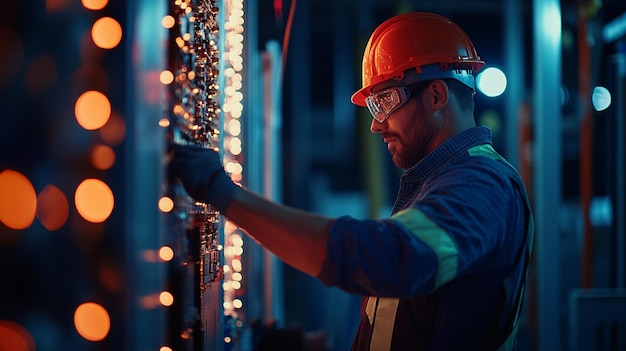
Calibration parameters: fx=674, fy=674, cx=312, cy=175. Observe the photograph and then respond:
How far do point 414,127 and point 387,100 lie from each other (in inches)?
5.1

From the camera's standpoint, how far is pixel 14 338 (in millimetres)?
1231

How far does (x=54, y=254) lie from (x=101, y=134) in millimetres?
238

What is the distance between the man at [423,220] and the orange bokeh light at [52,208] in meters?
0.36

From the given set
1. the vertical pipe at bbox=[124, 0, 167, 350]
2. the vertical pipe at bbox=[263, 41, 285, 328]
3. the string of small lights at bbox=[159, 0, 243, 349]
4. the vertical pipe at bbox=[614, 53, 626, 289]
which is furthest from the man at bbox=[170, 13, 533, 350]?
the vertical pipe at bbox=[614, 53, 626, 289]

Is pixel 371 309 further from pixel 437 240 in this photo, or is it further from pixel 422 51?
pixel 422 51

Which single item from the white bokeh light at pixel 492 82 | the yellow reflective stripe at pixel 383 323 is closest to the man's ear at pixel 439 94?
the yellow reflective stripe at pixel 383 323

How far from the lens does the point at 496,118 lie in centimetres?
1140

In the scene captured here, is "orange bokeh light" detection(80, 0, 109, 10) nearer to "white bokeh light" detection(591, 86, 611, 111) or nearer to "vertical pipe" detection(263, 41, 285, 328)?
"vertical pipe" detection(263, 41, 285, 328)

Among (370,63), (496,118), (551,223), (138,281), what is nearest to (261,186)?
(551,223)

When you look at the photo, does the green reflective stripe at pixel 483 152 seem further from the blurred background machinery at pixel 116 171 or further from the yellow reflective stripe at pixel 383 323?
the blurred background machinery at pixel 116 171

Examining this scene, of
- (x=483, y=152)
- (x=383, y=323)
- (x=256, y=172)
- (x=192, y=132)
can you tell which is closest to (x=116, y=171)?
(x=192, y=132)

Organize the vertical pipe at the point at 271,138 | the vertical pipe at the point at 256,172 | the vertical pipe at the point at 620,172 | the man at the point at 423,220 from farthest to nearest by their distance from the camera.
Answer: the vertical pipe at the point at 620,172 → the vertical pipe at the point at 271,138 → the vertical pipe at the point at 256,172 → the man at the point at 423,220

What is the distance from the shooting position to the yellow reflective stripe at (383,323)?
205 centimetres

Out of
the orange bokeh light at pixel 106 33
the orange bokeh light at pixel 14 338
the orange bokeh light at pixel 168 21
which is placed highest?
the orange bokeh light at pixel 168 21
